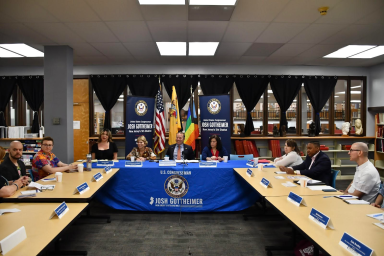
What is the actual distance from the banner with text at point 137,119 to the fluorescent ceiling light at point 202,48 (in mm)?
1567

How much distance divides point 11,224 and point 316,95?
6830 mm

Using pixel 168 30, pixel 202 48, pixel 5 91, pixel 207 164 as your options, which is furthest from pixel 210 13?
pixel 5 91

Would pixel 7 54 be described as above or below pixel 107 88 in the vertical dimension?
above

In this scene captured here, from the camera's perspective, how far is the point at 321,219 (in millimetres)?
1694

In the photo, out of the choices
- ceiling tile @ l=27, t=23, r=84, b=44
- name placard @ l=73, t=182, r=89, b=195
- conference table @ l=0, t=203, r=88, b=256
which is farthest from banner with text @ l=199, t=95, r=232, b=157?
conference table @ l=0, t=203, r=88, b=256

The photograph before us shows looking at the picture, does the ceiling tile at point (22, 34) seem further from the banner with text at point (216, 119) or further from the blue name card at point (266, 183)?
the blue name card at point (266, 183)

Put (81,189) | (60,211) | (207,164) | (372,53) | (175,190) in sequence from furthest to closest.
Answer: (372,53)
(207,164)
(175,190)
(81,189)
(60,211)

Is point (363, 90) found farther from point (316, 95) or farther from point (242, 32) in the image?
point (242, 32)

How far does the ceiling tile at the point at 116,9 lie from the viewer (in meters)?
2.96

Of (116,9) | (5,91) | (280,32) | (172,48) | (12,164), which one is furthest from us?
(5,91)

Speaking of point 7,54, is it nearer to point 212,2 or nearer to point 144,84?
point 144,84

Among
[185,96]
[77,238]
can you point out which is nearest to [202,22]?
[185,96]

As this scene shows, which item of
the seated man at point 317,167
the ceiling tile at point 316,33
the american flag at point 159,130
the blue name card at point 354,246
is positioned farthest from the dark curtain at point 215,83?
the blue name card at point 354,246

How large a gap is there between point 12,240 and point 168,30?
134 inches
